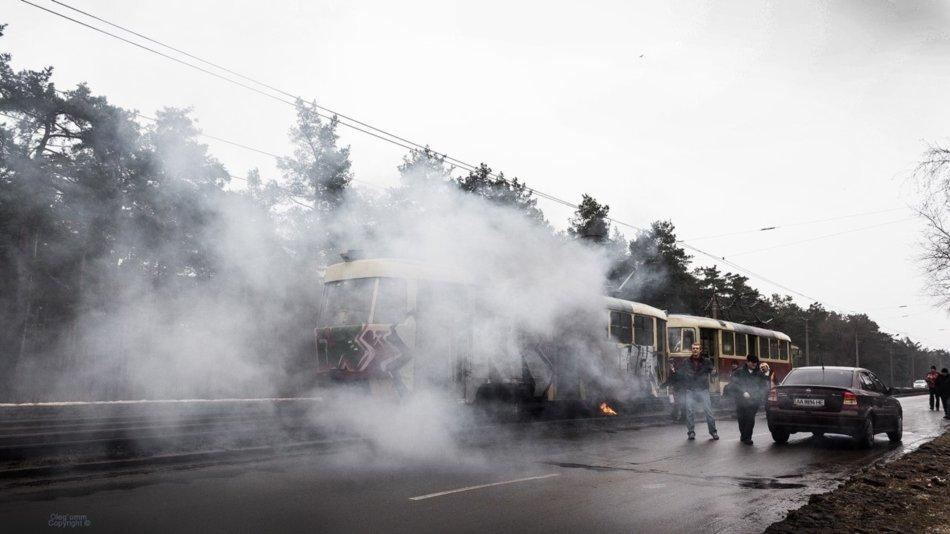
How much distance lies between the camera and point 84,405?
19641 mm

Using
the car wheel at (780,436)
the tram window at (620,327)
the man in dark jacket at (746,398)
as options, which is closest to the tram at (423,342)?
the tram window at (620,327)

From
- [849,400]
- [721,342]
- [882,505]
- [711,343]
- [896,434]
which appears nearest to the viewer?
[882,505]

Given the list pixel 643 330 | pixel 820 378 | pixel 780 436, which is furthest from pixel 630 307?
pixel 820 378

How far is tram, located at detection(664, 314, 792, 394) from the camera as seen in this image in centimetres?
2305

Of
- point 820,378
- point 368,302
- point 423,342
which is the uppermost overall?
point 368,302

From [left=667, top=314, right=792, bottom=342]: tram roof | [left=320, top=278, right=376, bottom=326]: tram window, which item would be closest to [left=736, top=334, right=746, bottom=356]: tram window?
[left=667, top=314, right=792, bottom=342]: tram roof

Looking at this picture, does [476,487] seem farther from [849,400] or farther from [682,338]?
[682,338]

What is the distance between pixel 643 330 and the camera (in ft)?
60.0

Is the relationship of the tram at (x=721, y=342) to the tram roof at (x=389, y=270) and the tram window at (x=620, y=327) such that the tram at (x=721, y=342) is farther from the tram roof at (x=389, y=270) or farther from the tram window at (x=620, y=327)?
the tram roof at (x=389, y=270)

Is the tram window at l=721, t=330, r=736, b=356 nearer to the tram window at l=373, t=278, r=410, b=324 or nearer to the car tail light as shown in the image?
the car tail light

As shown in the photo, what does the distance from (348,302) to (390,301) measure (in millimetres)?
941

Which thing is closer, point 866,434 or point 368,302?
point 866,434

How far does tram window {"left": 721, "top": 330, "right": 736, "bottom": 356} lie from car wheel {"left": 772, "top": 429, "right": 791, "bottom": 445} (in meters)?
12.8

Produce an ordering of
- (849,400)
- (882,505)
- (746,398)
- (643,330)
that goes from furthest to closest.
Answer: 1. (643,330)
2. (746,398)
3. (849,400)
4. (882,505)
